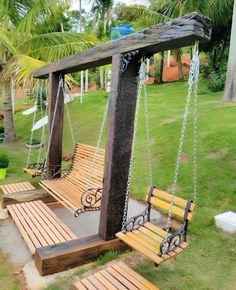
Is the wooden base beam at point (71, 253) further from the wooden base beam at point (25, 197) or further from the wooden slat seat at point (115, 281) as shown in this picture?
the wooden base beam at point (25, 197)

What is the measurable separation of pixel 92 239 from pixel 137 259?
656mm

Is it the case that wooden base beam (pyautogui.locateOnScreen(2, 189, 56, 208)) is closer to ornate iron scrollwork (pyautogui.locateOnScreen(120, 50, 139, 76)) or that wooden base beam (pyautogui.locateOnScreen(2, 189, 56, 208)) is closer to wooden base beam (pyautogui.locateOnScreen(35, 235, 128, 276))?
wooden base beam (pyautogui.locateOnScreen(35, 235, 128, 276))

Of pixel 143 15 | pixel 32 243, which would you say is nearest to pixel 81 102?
pixel 143 15

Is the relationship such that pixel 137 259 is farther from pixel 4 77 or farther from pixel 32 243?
pixel 4 77

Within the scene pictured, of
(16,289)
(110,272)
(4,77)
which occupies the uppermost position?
(4,77)

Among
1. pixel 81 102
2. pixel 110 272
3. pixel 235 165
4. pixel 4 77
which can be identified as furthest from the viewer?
pixel 81 102

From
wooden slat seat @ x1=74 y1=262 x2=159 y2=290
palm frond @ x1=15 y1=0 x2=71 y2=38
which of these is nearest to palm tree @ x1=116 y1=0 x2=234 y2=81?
palm frond @ x1=15 y1=0 x2=71 y2=38

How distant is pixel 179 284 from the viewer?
145 inches

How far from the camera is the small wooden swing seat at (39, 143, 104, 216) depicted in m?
4.73

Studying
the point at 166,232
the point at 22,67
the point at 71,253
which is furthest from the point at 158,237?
the point at 22,67

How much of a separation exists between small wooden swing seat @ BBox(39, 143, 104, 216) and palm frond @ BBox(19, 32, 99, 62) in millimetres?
4947

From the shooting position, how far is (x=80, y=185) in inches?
226

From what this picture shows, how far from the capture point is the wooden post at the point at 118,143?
13.3 ft

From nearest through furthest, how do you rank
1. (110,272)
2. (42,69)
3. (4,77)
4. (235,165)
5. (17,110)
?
(110,272), (235,165), (42,69), (4,77), (17,110)
